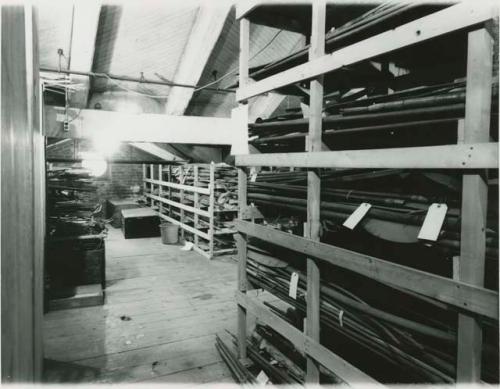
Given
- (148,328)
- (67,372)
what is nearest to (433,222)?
(67,372)

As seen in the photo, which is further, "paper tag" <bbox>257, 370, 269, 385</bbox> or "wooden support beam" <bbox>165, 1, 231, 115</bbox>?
"wooden support beam" <bbox>165, 1, 231, 115</bbox>

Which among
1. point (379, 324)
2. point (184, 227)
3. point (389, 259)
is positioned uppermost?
point (389, 259)

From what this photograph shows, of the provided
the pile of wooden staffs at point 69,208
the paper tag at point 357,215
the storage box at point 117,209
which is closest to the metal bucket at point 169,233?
the storage box at point 117,209

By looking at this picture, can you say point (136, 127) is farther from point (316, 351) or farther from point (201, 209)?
point (316, 351)

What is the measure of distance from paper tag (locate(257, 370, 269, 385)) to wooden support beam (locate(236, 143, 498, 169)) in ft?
4.95

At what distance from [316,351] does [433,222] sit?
98 cm

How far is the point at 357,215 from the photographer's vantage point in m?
1.77

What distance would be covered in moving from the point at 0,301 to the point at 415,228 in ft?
4.81

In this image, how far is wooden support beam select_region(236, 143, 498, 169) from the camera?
48.1 inches

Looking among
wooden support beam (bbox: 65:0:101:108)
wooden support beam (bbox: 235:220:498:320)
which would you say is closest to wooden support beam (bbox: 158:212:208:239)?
wooden support beam (bbox: 65:0:101:108)

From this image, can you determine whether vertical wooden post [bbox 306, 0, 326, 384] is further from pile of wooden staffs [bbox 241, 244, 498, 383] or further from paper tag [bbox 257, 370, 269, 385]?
paper tag [bbox 257, 370, 269, 385]

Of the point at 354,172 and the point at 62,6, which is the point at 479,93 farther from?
the point at 62,6

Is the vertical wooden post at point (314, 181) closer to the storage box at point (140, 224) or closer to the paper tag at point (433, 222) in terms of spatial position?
the paper tag at point (433, 222)

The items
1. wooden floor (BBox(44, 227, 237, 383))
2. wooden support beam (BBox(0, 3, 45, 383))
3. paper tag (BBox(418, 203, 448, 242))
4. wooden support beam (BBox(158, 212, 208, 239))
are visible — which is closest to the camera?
wooden support beam (BBox(0, 3, 45, 383))
